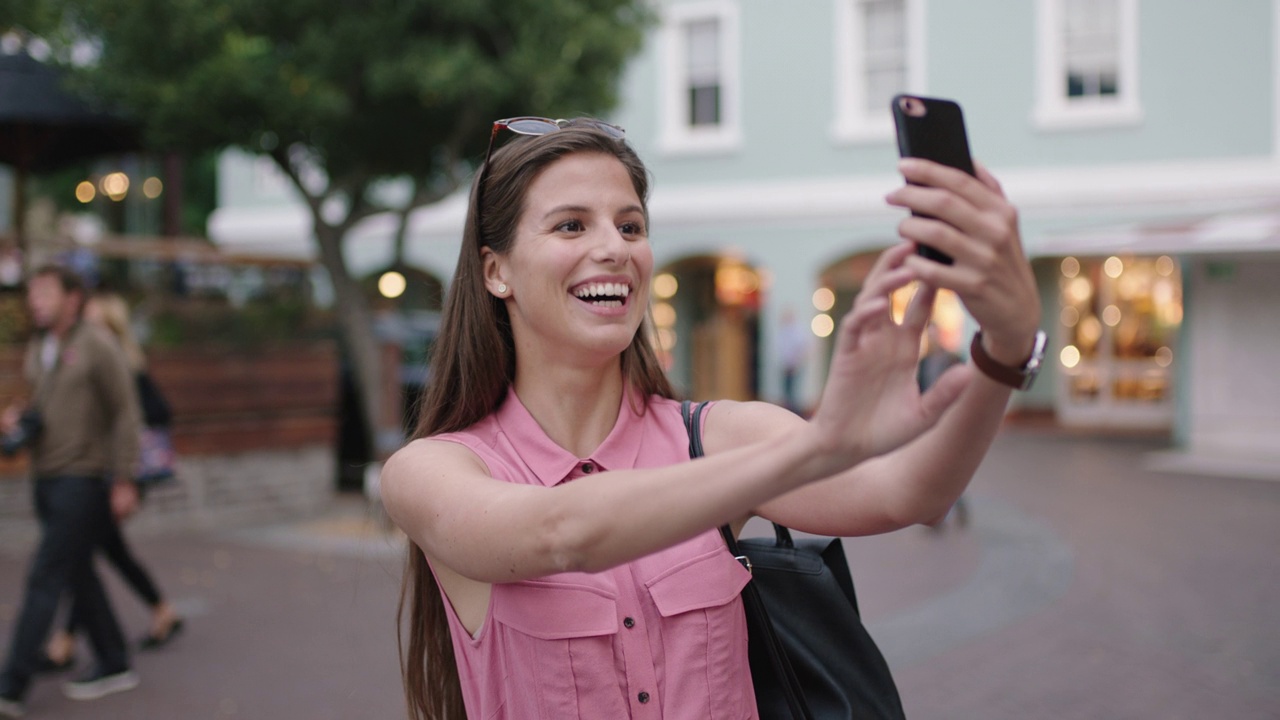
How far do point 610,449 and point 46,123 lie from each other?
1030 centimetres

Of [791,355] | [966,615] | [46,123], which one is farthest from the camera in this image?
[791,355]

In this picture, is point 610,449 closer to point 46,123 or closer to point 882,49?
point 46,123

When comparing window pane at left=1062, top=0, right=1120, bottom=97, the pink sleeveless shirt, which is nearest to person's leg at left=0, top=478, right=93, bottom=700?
the pink sleeveless shirt

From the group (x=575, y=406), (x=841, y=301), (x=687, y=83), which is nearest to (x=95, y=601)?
(x=575, y=406)

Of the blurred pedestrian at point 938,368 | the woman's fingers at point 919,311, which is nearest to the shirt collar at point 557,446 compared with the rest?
the woman's fingers at point 919,311

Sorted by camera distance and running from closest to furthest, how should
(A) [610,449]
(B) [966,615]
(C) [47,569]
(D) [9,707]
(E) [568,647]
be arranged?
(E) [568,647], (A) [610,449], (D) [9,707], (C) [47,569], (B) [966,615]

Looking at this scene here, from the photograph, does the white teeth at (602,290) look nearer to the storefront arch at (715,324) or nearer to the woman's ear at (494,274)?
the woman's ear at (494,274)

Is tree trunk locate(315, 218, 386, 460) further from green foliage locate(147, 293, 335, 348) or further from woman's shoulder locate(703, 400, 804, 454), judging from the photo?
woman's shoulder locate(703, 400, 804, 454)

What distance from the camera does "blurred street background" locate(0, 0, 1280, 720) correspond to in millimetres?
6621

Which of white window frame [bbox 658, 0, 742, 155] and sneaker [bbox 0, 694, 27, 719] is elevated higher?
white window frame [bbox 658, 0, 742, 155]

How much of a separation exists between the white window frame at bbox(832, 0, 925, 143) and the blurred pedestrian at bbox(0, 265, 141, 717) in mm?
14522

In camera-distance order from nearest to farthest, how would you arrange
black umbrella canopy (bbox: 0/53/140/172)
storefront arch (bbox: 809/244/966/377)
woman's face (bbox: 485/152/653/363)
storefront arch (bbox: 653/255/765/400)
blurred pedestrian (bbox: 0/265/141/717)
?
woman's face (bbox: 485/152/653/363) < blurred pedestrian (bbox: 0/265/141/717) < black umbrella canopy (bbox: 0/53/140/172) < storefront arch (bbox: 809/244/966/377) < storefront arch (bbox: 653/255/765/400)

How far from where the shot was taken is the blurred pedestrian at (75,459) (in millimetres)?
5277

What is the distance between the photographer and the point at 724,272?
20938 mm
